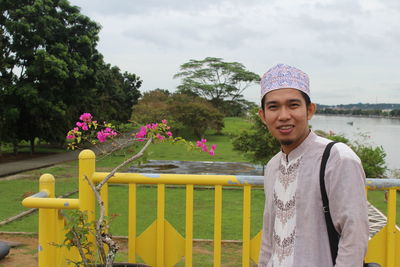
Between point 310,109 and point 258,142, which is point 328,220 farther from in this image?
point 258,142

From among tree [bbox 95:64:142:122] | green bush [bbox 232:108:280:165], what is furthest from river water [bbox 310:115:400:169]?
tree [bbox 95:64:142:122]

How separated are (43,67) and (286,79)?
53.9 feet

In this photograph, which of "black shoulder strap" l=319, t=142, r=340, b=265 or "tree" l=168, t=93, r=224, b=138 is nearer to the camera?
"black shoulder strap" l=319, t=142, r=340, b=265

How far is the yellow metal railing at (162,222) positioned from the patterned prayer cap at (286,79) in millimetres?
936

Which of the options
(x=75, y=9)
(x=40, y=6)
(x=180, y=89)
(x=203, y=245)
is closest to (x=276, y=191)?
(x=203, y=245)

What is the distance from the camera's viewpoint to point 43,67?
53.8 feet

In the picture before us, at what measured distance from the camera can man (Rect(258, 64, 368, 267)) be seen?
1432 millimetres

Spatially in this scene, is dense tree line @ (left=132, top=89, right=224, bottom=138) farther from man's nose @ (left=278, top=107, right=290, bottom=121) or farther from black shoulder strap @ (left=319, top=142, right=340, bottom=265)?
black shoulder strap @ (left=319, top=142, right=340, bottom=265)

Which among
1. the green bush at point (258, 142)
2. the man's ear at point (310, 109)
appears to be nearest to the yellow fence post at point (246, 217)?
the man's ear at point (310, 109)

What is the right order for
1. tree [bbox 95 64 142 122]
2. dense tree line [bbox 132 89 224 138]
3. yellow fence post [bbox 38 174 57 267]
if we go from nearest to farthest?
yellow fence post [bbox 38 174 57 267], tree [bbox 95 64 142 122], dense tree line [bbox 132 89 224 138]

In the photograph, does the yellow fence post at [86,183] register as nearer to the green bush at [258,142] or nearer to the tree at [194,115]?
the green bush at [258,142]

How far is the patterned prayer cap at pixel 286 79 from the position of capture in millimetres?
1579

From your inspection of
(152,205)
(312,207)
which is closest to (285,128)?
(312,207)

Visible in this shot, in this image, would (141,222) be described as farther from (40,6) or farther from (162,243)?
(40,6)
